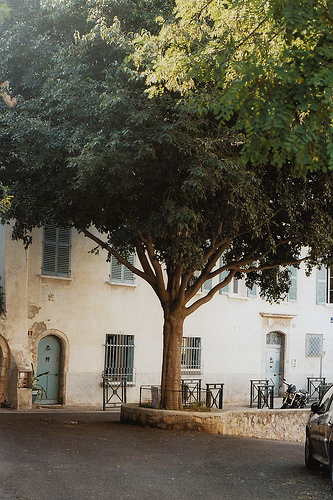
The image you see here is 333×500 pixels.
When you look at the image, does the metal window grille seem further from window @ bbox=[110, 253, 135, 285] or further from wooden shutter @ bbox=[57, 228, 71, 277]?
wooden shutter @ bbox=[57, 228, 71, 277]

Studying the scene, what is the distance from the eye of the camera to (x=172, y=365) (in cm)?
A: 1830

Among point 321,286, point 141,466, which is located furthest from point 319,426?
point 321,286

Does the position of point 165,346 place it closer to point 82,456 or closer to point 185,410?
point 185,410

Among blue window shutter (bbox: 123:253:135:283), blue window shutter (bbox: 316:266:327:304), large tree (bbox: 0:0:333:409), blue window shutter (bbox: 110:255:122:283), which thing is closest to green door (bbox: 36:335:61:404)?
blue window shutter (bbox: 110:255:122:283)

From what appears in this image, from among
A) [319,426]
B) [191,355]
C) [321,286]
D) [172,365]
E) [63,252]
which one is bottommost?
[319,426]

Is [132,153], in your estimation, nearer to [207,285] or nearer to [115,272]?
[115,272]

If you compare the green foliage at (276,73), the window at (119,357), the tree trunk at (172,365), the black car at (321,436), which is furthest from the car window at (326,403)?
the window at (119,357)

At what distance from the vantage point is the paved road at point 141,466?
9430 mm

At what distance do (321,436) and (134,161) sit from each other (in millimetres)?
6738

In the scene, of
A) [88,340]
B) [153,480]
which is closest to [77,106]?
[153,480]

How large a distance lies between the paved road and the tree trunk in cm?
135

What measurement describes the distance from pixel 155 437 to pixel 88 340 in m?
8.94

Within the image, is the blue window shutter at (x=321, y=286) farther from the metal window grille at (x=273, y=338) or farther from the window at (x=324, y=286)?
the metal window grille at (x=273, y=338)

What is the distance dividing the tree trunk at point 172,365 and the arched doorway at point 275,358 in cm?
1282
